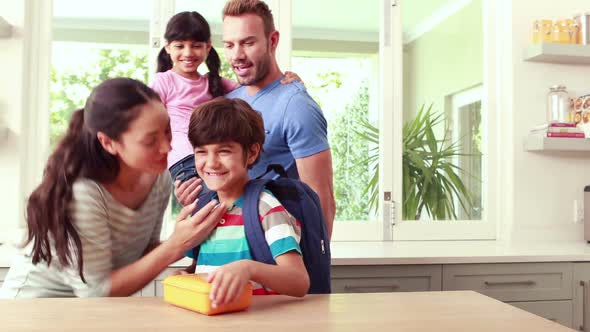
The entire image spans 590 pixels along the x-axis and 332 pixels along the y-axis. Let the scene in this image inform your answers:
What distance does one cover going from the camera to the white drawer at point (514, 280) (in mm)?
2443

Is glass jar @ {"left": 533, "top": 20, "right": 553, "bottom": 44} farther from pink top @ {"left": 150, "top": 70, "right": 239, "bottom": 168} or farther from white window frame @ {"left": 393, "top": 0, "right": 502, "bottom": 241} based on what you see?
pink top @ {"left": 150, "top": 70, "right": 239, "bottom": 168}

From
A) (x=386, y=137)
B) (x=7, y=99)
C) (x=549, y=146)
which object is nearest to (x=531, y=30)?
(x=549, y=146)

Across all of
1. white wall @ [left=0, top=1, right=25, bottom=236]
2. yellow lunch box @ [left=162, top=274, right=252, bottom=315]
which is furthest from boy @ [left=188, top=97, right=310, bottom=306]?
white wall @ [left=0, top=1, right=25, bottom=236]

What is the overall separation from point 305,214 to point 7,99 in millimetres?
1865

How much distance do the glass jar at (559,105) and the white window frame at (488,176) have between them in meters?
0.26

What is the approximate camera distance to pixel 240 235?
1275 mm

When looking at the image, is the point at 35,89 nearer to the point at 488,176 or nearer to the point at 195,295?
the point at 195,295

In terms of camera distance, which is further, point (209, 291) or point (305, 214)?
point (305, 214)

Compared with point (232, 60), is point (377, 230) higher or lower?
lower

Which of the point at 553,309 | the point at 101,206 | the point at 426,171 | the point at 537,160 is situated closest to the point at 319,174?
the point at 101,206

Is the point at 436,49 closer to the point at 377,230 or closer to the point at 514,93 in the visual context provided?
the point at 514,93

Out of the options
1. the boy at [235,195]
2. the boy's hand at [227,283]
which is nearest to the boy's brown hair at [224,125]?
the boy at [235,195]

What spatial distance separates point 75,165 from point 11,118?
1696 mm

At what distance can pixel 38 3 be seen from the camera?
281 cm
